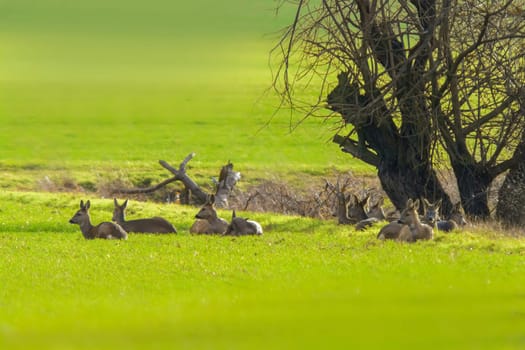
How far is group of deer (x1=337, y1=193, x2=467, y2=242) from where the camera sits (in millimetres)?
24812

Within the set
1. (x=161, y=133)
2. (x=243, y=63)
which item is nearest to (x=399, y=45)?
(x=161, y=133)

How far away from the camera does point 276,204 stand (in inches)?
1549

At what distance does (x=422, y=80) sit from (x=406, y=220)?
4.53m

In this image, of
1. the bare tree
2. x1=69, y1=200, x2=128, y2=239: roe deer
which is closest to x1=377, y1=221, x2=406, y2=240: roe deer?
the bare tree

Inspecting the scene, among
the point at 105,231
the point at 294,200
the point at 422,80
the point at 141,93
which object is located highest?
the point at 141,93

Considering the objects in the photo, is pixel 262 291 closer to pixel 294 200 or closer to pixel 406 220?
pixel 406 220

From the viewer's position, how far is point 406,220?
24.8 meters

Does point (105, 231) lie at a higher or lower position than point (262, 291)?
higher

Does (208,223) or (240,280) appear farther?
(208,223)

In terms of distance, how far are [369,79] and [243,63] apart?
80.9m

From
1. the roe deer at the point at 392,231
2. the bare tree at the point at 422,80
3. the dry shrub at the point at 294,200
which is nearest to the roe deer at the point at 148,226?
the bare tree at the point at 422,80

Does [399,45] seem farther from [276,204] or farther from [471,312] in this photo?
[471,312]

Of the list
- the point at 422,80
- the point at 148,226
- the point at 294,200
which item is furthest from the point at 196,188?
the point at 422,80

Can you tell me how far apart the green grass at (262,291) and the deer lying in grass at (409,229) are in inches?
19.1
